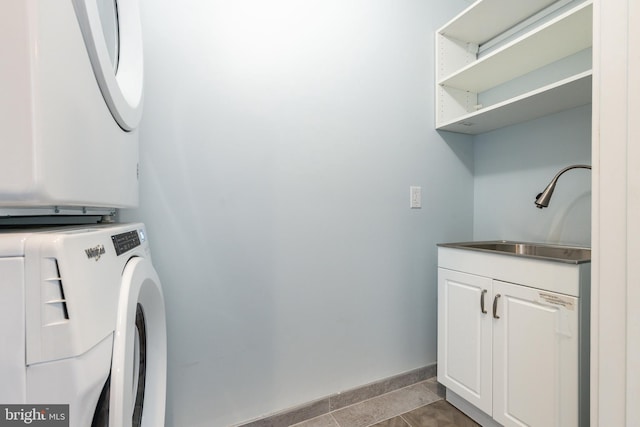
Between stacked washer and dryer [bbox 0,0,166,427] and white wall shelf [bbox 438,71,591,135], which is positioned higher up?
white wall shelf [bbox 438,71,591,135]

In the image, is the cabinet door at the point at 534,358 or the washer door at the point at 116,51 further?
the cabinet door at the point at 534,358

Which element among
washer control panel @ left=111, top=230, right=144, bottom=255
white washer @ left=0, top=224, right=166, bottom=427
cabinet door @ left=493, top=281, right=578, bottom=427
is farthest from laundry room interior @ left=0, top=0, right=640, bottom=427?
white washer @ left=0, top=224, right=166, bottom=427

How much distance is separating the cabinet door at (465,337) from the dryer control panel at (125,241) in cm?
139

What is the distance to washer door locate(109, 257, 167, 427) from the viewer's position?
0.50 meters

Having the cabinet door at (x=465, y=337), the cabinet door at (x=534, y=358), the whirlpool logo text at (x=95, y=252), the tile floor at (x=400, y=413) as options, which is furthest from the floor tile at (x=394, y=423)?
the whirlpool logo text at (x=95, y=252)

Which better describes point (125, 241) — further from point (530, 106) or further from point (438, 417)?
point (530, 106)

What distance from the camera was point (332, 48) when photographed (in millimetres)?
1461

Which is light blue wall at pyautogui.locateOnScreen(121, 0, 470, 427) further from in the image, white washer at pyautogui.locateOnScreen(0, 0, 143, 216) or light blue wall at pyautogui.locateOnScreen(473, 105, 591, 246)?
white washer at pyautogui.locateOnScreen(0, 0, 143, 216)

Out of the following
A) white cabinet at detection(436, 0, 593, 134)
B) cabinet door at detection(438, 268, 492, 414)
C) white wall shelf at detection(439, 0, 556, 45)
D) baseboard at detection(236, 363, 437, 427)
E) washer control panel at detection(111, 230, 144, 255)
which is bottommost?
baseboard at detection(236, 363, 437, 427)

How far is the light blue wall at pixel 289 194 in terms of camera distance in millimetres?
1170

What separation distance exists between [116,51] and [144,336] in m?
0.85

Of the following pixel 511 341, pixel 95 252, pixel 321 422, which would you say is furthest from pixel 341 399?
pixel 95 252

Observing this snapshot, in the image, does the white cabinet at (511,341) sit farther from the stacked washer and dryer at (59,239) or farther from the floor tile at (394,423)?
the stacked washer and dryer at (59,239)

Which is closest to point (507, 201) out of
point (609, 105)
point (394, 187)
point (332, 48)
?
point (394, 187)
